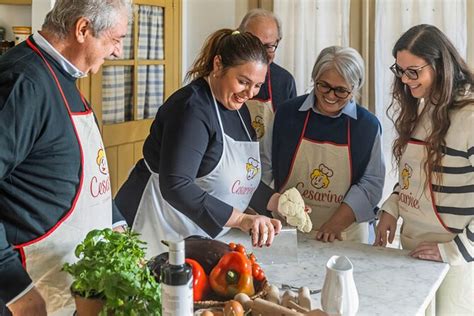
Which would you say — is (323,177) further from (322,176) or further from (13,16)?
(13,16)

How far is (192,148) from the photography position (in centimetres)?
155

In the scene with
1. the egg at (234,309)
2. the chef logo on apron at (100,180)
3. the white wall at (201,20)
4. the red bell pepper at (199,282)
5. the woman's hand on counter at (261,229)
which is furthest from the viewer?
the white wall at (201,20)

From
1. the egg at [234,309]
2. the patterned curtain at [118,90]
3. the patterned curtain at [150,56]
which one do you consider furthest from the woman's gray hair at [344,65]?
the patterned curtain at [150,56]

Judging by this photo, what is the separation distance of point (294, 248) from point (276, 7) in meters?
2.19

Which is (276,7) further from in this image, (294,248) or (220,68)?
(294,248)

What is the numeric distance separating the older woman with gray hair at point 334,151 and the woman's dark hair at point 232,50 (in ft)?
1.23

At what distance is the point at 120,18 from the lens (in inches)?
49.9

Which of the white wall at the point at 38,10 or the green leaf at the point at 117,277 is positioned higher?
the white wall at the point at 38,10

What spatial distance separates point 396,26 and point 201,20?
4.02 feet

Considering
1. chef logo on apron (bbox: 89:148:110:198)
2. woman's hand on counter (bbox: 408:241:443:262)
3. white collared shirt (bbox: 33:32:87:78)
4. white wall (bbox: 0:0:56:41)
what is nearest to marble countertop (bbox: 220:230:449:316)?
woman's hand on counter (bbox: 408:241:443:262)

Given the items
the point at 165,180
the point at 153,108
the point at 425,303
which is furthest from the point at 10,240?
the point at 153,108

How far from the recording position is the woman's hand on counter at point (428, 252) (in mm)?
1621

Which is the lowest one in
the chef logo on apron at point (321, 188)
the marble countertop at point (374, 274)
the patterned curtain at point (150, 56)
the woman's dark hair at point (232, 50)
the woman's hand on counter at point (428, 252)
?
the marble countertop at point (374, 274)

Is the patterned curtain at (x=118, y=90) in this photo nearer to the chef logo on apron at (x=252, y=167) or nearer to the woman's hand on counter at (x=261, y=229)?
the chef logo on apron at (x=252, y=167)
